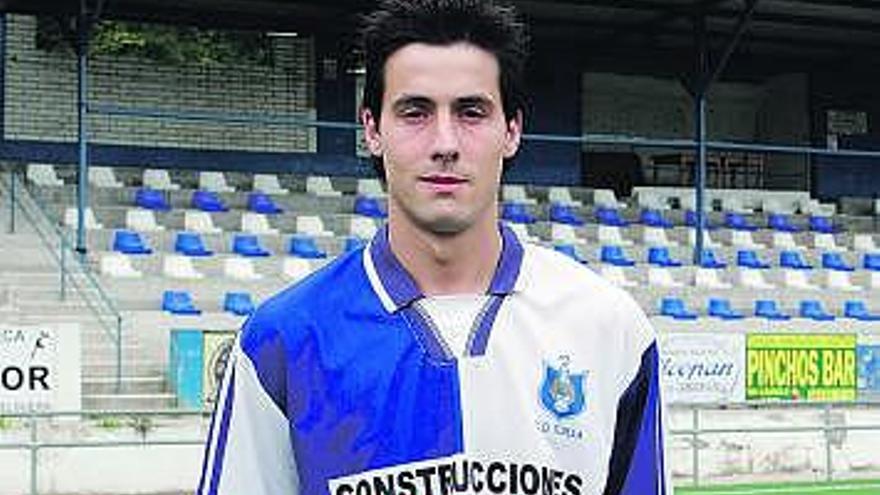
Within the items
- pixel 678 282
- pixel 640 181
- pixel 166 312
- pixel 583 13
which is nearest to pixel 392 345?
pixel 166 312

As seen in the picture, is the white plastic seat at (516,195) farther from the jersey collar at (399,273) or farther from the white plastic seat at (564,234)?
the jersey collar at (399,273)

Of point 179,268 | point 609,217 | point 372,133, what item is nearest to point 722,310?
point 609,217

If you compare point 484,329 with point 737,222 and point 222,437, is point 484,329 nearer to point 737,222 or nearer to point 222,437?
point 222,437

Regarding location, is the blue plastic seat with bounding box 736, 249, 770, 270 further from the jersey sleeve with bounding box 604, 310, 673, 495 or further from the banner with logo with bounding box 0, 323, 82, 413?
the jersey sleeve with bounding box 604, 310, 673, 495

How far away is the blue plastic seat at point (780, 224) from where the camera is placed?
26.3 m

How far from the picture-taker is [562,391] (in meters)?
2.29

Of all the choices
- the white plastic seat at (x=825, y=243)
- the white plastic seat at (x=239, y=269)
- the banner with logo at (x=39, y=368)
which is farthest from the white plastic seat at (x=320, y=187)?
the banner with logo at (x=39, y=368)

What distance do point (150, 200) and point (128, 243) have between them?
2.01m

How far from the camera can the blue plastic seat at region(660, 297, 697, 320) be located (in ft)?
66.2

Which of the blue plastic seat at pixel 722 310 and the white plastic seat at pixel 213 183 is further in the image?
the white plastic seat at pixel 213 183

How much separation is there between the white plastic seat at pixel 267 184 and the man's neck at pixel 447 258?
20.6 metres

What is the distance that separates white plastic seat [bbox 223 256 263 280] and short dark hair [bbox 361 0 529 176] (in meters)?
16.7

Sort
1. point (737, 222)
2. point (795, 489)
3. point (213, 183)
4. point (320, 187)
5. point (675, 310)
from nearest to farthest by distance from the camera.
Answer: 1. point (795, 489)
2. point (675, 310)
3. point (213, 183)
4. point (320, 187)
5. point (737, 222)

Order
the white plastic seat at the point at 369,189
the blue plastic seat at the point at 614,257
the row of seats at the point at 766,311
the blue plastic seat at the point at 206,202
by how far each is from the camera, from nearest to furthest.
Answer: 1. the row of seats at the point at 766,311
2. the blue plastic seat at the point at 206,202
3. the blue plastic seat at the point at 614,257
4. the white plastic seat at the point at 369,189
